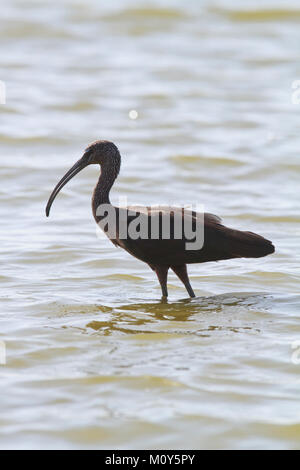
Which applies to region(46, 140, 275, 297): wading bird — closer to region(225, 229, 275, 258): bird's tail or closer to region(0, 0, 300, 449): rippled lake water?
region(225, 229, 275, 258): bird's tail

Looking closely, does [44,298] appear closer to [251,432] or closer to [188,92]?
[251,432]

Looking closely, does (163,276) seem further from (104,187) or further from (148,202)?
(148,202)

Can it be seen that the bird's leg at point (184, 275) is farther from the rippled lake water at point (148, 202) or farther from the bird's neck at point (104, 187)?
the bird's neck at point (104, 187)

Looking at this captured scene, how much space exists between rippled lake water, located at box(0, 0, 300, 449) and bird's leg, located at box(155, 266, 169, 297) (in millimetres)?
152

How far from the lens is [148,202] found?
13.4 m

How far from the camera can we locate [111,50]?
21.5 metres

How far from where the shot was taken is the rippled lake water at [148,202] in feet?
21.0

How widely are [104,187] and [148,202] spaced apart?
4044 millimetres

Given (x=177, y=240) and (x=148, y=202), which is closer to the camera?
(x=177, y=240)

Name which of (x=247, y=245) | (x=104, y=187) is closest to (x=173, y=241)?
(x=247, y=245)

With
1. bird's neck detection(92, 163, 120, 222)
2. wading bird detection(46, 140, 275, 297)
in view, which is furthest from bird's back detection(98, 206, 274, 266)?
bird's neck detection(92, 163, 120, 222)

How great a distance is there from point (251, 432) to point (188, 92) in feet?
44.9

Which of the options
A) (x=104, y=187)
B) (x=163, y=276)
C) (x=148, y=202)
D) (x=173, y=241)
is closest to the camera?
(x=173, y=241)

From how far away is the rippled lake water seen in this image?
6402 mm
